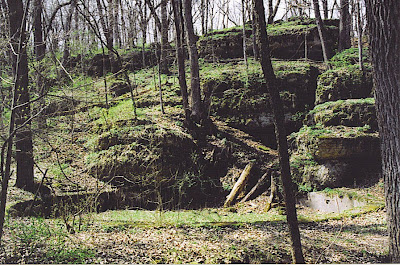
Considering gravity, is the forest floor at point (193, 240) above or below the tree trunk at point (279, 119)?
below

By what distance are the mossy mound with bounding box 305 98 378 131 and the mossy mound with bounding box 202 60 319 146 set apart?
1562 millimetres

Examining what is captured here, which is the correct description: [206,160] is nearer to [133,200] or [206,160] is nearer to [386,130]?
[133,200]

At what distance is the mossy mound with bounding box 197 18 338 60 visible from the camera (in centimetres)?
1752

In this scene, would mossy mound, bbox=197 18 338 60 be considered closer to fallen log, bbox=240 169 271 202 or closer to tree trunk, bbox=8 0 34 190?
fallen log, bbox=240 169 271 202

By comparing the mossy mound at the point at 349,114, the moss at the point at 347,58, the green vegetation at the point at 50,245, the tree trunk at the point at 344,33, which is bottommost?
the green vegetation at the point at 50,245

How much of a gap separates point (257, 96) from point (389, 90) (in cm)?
998

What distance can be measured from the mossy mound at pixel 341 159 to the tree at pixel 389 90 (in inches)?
238

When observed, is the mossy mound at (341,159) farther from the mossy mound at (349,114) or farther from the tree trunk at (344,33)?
the tree trunk at (344,33)

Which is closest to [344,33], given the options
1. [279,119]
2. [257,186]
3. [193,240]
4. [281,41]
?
[281,41]

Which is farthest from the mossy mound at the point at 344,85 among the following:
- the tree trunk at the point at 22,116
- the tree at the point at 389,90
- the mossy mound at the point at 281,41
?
the tree trunk at the point at 22,116

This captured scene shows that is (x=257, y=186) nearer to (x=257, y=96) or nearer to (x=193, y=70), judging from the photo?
(x=257, y=96)

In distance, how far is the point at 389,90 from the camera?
4.40 meters

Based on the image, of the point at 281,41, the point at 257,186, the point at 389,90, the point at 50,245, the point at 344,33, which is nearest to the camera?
the point at 389,90

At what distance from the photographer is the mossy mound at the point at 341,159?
10.3 metres
